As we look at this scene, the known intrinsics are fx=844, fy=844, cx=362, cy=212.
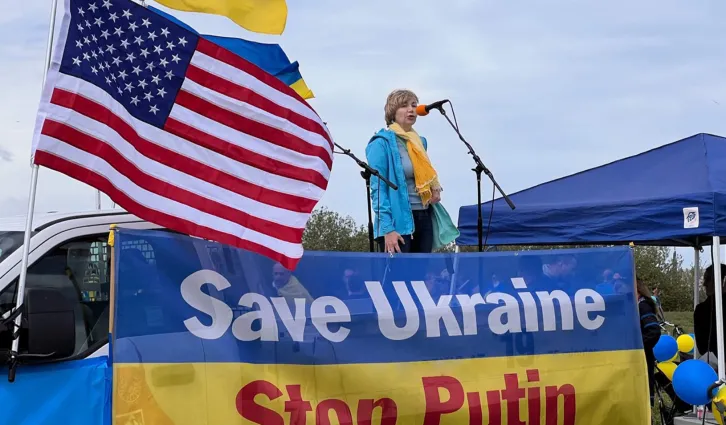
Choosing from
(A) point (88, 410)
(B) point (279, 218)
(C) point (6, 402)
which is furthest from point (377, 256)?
(C) point (6, 402)

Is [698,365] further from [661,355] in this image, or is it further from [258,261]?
[258,261]

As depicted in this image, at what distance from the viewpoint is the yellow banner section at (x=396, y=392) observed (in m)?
3.47

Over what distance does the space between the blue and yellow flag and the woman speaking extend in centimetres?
136

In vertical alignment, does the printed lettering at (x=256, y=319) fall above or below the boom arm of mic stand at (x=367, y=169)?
below

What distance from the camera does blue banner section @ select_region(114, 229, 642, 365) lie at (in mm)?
3527

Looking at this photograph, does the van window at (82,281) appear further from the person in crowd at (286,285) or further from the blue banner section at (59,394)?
the person in crowd at (286,285)

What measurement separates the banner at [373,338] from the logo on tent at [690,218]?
1.91 m

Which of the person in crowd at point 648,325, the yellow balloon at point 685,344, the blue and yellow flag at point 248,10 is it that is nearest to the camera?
the blue and yellow flag at point 248,10

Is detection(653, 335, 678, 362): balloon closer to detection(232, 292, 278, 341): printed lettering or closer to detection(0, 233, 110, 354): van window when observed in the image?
detection(232, 292, 278, 341): printed lettering

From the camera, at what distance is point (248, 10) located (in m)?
4.14

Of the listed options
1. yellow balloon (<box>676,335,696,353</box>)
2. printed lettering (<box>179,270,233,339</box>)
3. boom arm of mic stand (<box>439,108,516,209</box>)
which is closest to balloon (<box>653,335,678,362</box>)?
yellow balloon (<box>676,335,696,353</box>)

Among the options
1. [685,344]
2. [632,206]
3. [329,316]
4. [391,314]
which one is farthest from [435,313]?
[685,344]

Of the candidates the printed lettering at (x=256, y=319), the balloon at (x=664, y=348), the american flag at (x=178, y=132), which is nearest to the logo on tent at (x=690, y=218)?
the balloon at (x=664, y=348)

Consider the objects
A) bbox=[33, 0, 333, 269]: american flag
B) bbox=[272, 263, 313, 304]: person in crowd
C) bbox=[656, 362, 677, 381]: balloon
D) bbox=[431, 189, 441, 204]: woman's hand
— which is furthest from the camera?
bbox=[656, 362, 677, 381]: balloon
